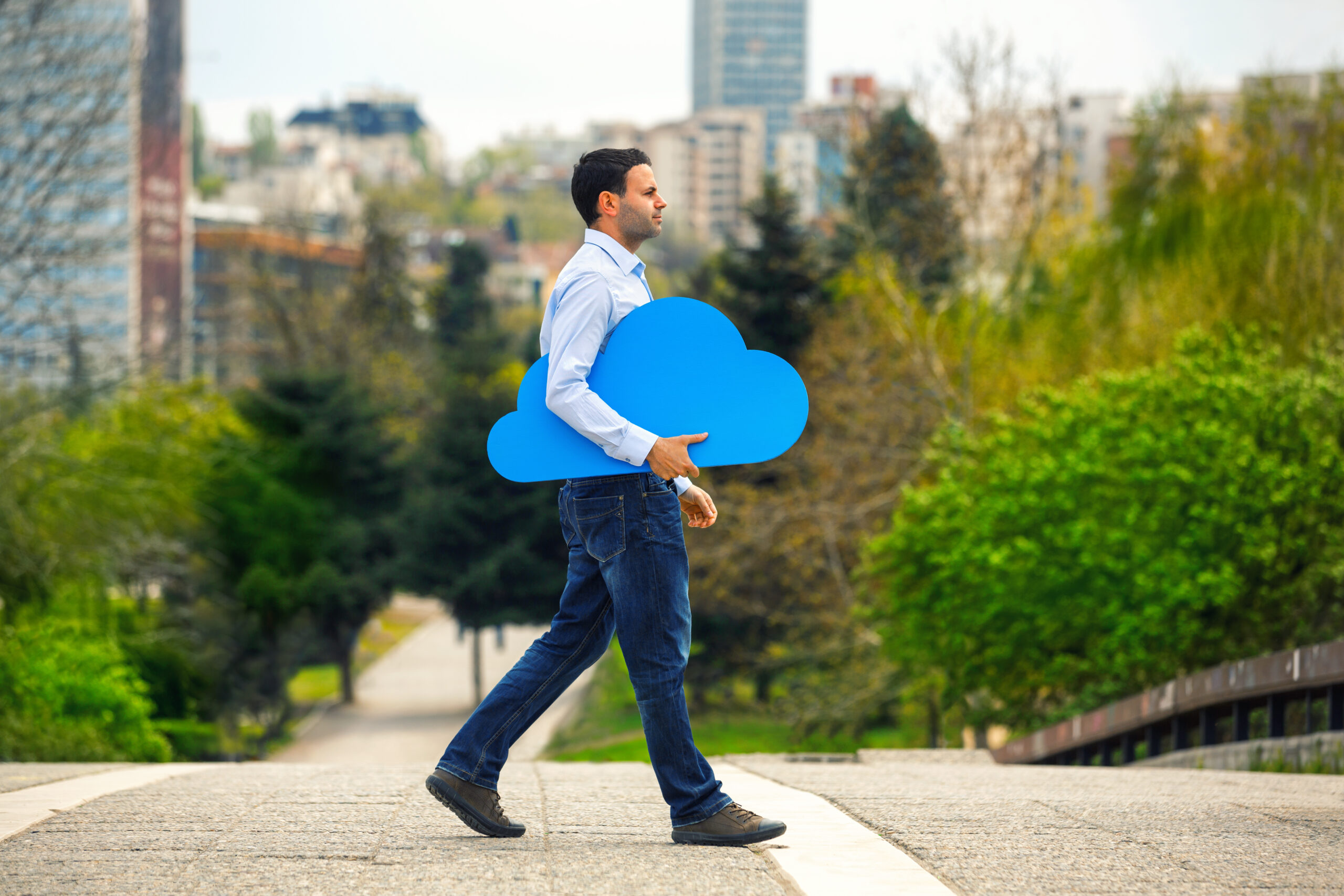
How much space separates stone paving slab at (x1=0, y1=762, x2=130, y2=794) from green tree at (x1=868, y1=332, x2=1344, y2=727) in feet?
32.6

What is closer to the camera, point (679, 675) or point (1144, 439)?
point (679, 675)

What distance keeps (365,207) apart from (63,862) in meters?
63.0

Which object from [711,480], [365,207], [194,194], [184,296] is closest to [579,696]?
[711,480]

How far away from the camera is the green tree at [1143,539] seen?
13383 millimetres

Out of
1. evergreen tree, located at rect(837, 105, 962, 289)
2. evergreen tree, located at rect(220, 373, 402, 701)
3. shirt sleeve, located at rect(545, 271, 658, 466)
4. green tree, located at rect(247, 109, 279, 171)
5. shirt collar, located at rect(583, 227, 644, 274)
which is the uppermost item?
green tree, located at rect(247, 109, 279, 171)

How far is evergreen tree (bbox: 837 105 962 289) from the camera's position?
2694 centimetres

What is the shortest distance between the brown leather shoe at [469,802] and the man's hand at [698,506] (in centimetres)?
105

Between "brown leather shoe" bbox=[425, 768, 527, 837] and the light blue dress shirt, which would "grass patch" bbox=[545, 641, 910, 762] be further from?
the light blue dress shirt

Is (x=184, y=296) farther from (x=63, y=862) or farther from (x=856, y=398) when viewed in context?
(x=63, y=862)

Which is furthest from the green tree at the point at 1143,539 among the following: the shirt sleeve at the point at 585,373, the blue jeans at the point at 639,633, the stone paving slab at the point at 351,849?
the shirt sleeve at the point at 585,373

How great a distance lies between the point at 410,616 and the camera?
232 feet

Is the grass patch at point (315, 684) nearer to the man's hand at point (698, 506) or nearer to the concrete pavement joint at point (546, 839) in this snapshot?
the concrete pavement joint at point (546, 839)

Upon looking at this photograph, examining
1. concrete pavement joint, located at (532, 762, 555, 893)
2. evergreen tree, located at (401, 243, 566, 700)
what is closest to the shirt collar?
concrete pavement joint, located at (532, 762, 555, 893)

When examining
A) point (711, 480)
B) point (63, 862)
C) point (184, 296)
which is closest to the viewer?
point (63, 862)
